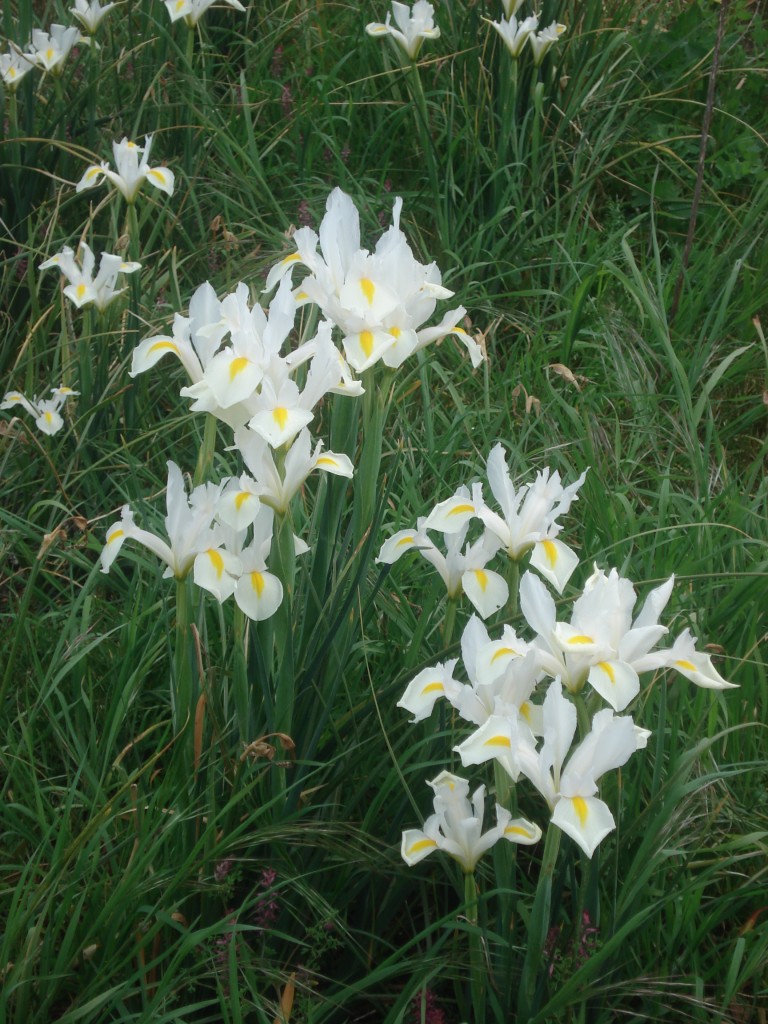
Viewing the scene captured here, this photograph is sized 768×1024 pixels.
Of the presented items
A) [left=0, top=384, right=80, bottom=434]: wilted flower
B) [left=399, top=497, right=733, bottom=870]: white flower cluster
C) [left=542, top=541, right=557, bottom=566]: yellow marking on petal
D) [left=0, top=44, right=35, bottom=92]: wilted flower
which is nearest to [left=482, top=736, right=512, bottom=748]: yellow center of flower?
[left=399, top=497, right=733, bottom=870]: white flower cluster

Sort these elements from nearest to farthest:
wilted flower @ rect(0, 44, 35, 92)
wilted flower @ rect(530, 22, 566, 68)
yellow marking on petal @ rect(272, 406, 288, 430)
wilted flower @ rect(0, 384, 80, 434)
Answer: yellow marking on petal @ rect(272, 406, 288, 430) → wilted flower @ rect(0, 384, 80, 434) → wilted flower @ rect(0, 44, 35, 92) → wilted flower @ rect(530, 22, 566, 68)

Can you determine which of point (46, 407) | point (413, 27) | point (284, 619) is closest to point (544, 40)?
point (413, 27)

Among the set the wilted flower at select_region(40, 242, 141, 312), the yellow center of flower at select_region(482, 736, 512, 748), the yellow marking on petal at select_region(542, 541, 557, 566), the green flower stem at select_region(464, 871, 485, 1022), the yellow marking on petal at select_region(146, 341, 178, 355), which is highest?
the wilted flower at select_region(40, 242, 141, 312)

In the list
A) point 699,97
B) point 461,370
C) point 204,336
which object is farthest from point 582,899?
point 699,97

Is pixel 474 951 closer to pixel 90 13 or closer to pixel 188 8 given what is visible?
pixel 188 8

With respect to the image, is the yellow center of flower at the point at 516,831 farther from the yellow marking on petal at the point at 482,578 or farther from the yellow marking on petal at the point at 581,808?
the yellow marking on petal at the point at 482,578

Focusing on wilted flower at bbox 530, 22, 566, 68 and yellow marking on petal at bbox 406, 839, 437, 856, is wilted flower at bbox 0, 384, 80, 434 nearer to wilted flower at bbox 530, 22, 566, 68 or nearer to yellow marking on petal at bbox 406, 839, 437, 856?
yellow marking on petal at bbox 406, 839, 437, 856

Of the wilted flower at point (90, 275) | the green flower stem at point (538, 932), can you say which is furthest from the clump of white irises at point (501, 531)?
the wilted flower at point (90, 275)
